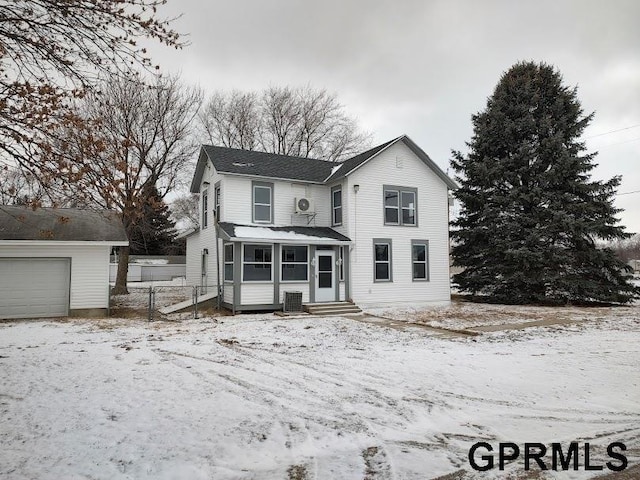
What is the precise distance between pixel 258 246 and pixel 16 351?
8744mm

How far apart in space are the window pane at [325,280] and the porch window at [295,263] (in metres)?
0.60

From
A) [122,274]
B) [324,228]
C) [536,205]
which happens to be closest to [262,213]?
[324,228]

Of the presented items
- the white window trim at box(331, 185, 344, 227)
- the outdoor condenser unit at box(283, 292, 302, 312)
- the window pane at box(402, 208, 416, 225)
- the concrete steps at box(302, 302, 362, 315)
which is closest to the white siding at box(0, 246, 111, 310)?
the outdoor condenser unit at box(283, 292, 302, 312)

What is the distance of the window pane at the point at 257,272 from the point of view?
15.9 metres

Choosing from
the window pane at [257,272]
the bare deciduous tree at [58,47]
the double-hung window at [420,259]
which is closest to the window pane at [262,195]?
the window pane at [257,272]

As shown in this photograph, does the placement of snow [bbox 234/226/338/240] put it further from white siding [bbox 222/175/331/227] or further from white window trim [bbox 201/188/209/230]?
white window trim [bbox 201/188/209/230]

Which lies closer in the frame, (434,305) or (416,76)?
(416,76)

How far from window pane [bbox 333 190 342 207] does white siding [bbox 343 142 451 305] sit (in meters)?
0.58

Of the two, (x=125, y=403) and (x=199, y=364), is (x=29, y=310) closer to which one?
(x=199, y=364)

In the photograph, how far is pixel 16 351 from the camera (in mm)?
8648

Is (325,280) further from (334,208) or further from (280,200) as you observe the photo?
(280,200)

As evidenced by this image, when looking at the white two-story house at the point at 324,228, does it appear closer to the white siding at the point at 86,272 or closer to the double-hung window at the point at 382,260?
the double-hung window at the point at 382,260

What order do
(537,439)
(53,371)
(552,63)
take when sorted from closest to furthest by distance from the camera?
(537,439) < (53,371) < (552,63)

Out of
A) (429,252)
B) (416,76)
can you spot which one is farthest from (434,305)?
(416,76)
